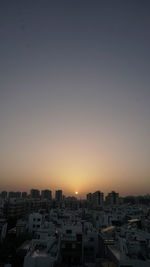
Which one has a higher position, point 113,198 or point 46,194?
point 46,194

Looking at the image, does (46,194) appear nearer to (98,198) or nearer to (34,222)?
(98,198)

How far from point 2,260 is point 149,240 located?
31.8ft

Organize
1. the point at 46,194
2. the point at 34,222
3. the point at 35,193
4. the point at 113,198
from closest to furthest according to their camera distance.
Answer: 1. the point at 34,222
2. the point at 113,198
3. the point at 35,193
4. the point at 46,194

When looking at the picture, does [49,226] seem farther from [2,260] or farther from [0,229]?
[2,260]

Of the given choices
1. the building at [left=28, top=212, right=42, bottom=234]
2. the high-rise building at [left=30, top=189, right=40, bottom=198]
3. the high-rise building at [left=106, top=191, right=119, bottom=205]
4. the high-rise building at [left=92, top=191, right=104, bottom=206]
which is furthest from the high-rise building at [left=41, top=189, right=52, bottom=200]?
the building at [left=28, top=212, right=42, bottom=234]

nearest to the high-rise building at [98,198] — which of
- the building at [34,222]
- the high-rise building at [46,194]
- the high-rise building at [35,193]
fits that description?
the high-rise building at [46,194]

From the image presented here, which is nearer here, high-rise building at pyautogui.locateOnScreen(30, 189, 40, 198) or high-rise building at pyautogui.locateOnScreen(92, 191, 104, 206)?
high-rise building at pyautogui.locateOnScreen(92, 191, 104, 206)

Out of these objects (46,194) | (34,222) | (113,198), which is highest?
(46,194)

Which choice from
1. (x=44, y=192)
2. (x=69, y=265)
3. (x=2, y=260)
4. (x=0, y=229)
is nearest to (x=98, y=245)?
(x=69, y=265)

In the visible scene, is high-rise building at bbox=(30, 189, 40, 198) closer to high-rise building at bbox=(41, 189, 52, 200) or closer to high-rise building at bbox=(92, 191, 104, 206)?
high-rise building at bbox=(41, 189, 52, 200)

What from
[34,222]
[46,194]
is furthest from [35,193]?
[34,222]

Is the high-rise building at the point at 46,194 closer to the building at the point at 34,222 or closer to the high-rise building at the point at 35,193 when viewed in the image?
the high-rise building at the point at 35,193

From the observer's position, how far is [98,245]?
18125mm

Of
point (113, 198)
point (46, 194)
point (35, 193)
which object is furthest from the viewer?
point (46, 194)
